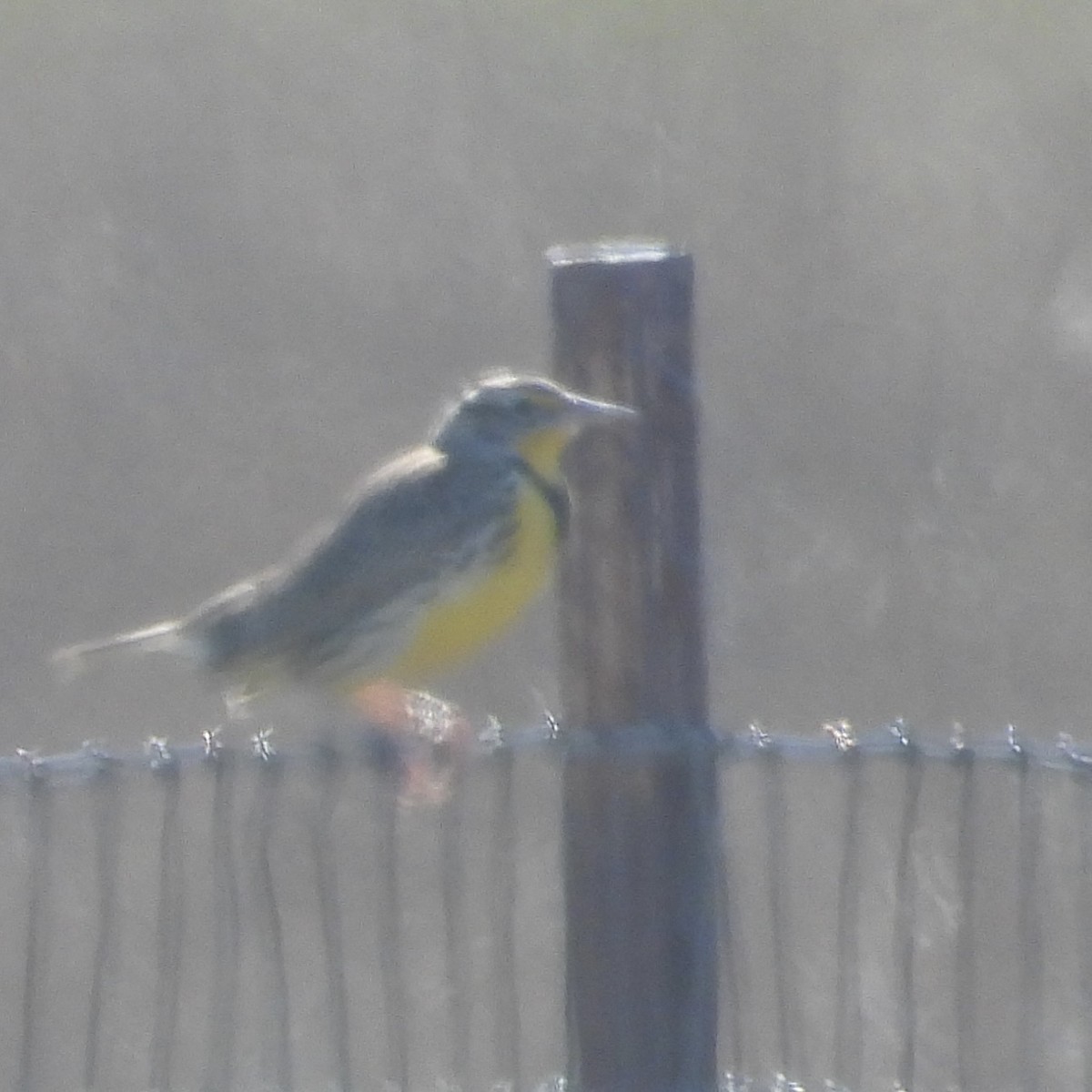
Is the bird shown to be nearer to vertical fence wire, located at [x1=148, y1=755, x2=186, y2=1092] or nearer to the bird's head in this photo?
the bird's head

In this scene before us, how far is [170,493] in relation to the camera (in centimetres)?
994

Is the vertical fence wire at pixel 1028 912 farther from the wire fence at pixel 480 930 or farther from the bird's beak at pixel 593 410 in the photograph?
the wire fence at pixel 480 930

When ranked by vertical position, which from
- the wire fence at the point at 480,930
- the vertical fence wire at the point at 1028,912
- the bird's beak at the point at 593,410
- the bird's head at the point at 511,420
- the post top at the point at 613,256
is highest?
the post top at the point at 613,256

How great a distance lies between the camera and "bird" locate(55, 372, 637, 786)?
18.1 ft

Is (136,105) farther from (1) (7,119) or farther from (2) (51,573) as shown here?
(2) (51,573)

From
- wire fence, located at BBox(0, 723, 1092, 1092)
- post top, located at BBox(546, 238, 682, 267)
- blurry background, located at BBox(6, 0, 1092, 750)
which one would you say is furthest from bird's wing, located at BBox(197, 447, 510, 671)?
blurry background, located at BBox(6, 0, 1092, 750)

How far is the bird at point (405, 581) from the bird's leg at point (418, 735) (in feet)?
0.26

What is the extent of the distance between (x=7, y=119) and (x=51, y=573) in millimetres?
3436

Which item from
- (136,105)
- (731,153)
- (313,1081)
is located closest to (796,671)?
(313,1081)

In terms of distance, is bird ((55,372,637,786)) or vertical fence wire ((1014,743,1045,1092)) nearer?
vertical fence wire ((1014,743,1045,1092))

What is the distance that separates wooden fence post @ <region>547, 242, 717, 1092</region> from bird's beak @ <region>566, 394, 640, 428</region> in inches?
0.7

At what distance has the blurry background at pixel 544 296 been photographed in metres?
9.31

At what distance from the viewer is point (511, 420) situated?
565cm

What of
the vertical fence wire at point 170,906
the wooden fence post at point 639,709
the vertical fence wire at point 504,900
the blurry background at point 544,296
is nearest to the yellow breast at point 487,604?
the vertical fence wire at point 170,906
